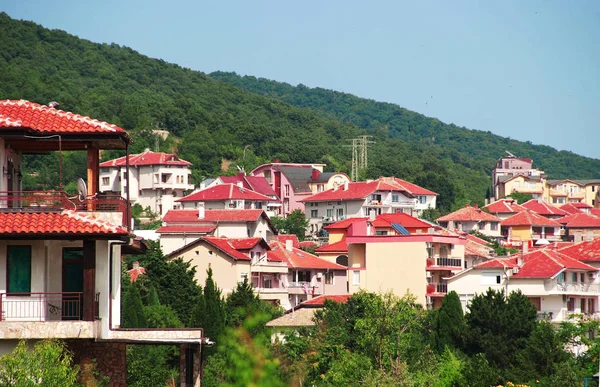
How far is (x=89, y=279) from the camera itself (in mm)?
20891

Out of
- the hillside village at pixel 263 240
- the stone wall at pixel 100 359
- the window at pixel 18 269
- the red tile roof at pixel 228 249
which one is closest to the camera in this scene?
the window at pixel 18 269

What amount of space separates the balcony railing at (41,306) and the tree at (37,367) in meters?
0.76

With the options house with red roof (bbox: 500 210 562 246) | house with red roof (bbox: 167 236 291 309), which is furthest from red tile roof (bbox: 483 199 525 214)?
house with red roof (bbox: 167 236 291 309)

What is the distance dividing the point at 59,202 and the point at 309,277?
5614cm

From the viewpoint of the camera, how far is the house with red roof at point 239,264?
71.1 metres

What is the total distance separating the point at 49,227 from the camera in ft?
67.4

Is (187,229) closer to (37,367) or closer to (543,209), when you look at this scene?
(543,209)

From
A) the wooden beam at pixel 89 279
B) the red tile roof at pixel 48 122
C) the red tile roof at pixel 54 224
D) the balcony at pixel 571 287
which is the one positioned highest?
the red tile roof at pixel 48 122

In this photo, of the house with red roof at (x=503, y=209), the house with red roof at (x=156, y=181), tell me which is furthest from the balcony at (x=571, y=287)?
the house with red roof at (x=156, y=181)

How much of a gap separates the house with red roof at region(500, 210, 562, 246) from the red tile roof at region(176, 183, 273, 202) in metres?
23.8

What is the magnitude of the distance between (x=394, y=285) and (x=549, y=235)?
4694 centimetres

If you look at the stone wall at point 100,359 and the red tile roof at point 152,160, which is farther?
the red tile roof at point 152,160

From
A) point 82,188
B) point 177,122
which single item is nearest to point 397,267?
point 82,188

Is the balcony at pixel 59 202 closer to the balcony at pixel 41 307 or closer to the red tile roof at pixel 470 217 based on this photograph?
the balcony at pixel 41 307
